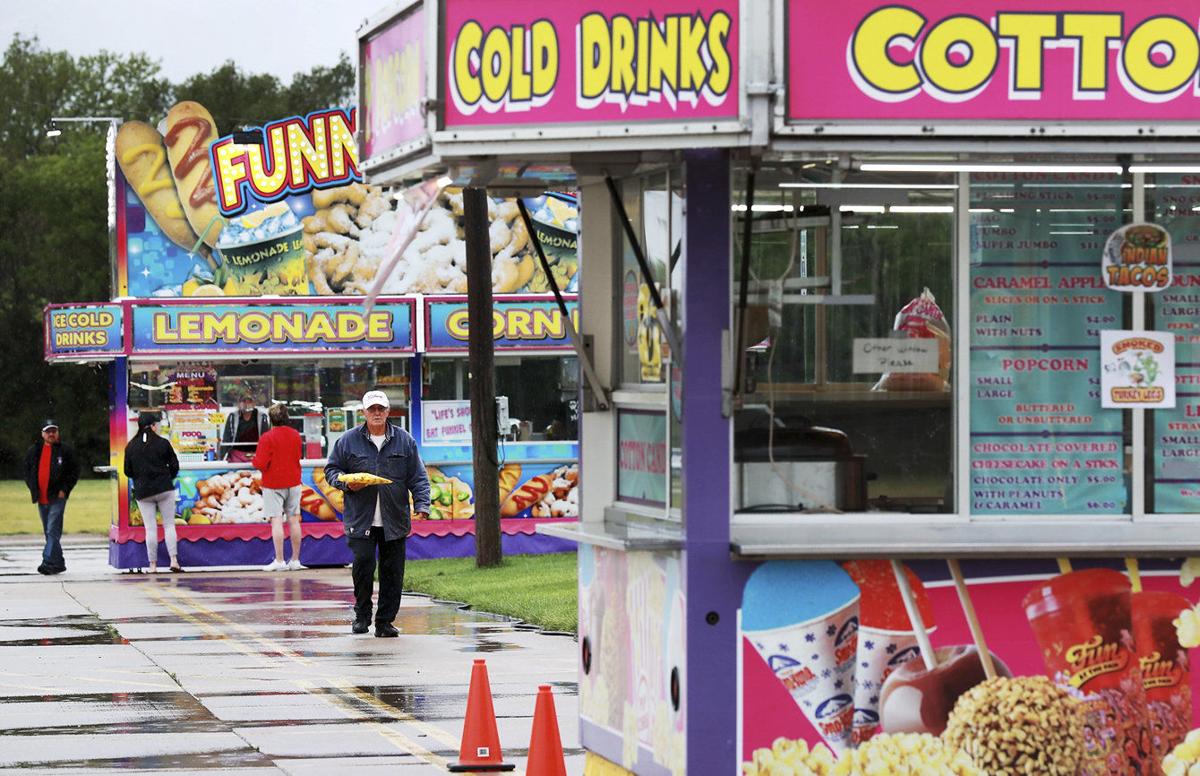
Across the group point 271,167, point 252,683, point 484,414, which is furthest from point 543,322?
point 252,683

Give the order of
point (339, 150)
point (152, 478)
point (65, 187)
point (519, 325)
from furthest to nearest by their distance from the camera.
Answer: point (65, 187) → point (519, 325) → point (339, 150) → point (152, 478)

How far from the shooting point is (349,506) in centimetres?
1628

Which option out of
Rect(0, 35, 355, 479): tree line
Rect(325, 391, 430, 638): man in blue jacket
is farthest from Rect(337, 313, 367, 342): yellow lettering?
Rect(0, 35, 355, 479): tree line

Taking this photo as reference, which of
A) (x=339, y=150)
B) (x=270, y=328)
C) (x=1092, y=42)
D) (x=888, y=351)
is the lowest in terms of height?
(x=888, y=351)

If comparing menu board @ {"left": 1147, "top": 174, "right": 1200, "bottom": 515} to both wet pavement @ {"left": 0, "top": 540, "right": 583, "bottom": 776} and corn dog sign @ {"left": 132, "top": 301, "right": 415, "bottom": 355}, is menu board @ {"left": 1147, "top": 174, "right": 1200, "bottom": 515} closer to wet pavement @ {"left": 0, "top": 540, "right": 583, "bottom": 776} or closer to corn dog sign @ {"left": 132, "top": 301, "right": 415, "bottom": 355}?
wet pavement @ {"left": 0, "top": 540, "right": 583, "bottom": 776}

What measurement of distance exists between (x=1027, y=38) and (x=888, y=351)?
53.5 inches

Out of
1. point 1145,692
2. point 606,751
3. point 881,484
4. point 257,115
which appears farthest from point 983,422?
point 257,115

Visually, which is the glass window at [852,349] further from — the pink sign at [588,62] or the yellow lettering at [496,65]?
A: the yellow lettering at [496,65]

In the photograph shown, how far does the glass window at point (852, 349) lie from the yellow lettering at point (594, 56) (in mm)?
817

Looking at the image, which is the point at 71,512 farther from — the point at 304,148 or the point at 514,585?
the point at 514,585

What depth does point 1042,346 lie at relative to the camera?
323 inches

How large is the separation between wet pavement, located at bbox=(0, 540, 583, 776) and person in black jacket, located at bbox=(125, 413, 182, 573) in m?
2.51

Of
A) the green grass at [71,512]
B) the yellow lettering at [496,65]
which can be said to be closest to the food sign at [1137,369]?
the yellow lettering at [496,65]

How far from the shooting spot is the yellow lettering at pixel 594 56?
7535 millimetres
